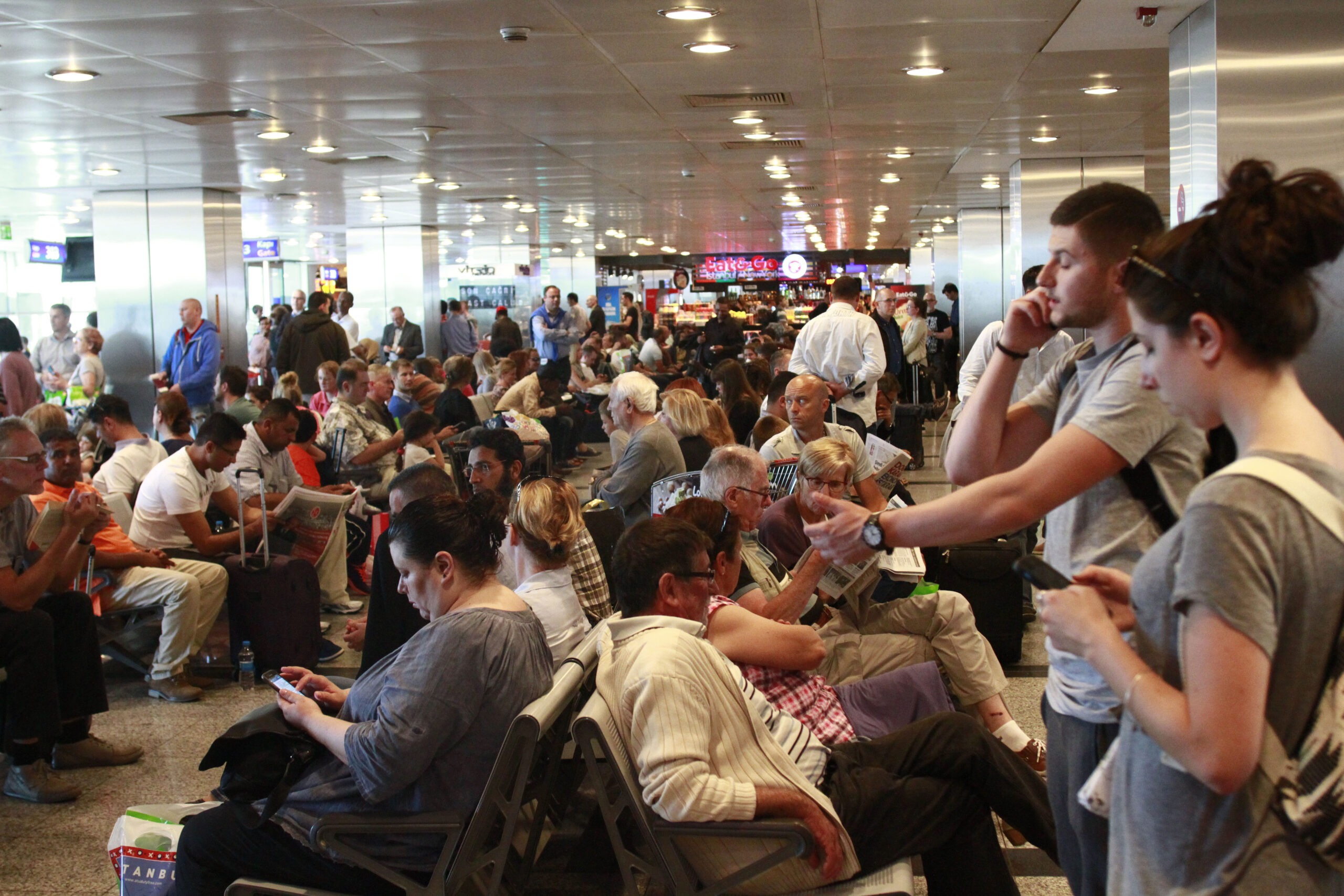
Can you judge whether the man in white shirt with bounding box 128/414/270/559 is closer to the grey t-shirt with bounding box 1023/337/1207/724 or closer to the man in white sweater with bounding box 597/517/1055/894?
the man in white sweater with bounding box 597/517/1055/894

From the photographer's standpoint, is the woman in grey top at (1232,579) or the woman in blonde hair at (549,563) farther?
the woman in blonde hair at (549,563)

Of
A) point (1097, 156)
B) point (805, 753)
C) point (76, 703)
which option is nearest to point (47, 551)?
point (76, 703)

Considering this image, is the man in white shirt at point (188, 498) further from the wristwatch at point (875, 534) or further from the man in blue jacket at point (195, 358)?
the man in blue jacket at point (195, 358)

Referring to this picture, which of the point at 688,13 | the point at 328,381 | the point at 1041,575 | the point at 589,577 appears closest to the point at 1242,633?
the point at 1041,575

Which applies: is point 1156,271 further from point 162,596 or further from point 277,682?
point 162,596

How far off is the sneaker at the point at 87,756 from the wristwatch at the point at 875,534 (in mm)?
3875

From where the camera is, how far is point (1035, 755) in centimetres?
421

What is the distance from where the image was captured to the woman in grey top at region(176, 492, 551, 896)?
278 cm

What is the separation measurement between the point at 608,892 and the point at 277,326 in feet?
43.8

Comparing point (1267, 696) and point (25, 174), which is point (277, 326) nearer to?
point (25, 174)

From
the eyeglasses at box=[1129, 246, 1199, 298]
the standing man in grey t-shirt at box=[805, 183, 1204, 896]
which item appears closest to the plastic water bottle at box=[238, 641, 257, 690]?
the standing man in grey t-shirt at box=[805, 183, 1204, 896]

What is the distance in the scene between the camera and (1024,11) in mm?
6055

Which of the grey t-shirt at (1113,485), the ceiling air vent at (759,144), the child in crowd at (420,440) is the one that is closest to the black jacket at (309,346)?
the ceiling air vent at (759,144)

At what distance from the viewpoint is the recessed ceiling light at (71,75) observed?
23.2 ft
